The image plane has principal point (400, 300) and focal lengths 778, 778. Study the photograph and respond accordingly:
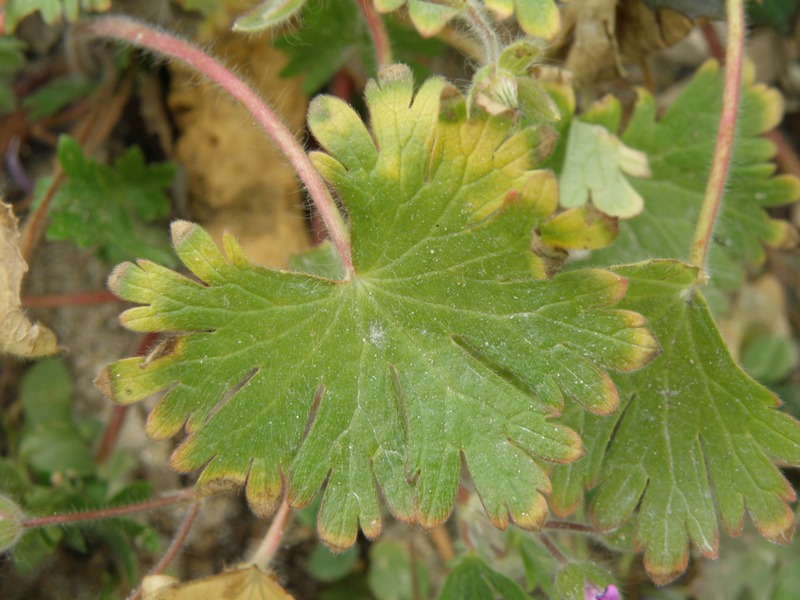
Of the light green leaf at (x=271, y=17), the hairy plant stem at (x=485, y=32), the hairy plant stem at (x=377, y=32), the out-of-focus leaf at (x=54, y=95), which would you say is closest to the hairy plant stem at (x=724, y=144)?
the hairy plant stem at (x=485, y=32)

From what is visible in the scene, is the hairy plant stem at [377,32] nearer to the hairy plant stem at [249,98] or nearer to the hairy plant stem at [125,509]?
the hairy plant stem at [249,98]

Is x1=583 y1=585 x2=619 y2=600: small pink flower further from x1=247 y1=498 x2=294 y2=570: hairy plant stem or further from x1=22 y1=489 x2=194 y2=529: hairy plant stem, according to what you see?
x1=22 y1=489 x2=194 y2=529: hairy plant stem

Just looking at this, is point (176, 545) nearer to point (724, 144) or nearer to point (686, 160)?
point (724, 144)

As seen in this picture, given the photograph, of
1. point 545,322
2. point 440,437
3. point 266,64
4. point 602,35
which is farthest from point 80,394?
point 602,35

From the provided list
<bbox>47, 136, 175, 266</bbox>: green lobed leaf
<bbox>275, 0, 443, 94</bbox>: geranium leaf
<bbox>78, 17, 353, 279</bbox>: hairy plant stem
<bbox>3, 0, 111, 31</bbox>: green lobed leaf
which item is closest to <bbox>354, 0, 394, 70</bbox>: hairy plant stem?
<bbox>275, 0, 443, 94</bbox>: geranium leaf

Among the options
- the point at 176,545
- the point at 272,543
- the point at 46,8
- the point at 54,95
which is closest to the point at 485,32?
the point at 46,8

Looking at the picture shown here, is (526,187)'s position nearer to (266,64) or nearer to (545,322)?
(545,322)
